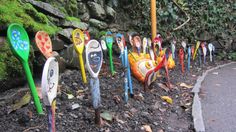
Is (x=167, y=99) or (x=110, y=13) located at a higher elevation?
(x=110, y=13)

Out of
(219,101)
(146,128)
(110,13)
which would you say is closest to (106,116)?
(146,128)

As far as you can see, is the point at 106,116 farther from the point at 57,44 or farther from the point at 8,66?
the point at 57,44

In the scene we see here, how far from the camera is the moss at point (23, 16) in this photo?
9.41 ft

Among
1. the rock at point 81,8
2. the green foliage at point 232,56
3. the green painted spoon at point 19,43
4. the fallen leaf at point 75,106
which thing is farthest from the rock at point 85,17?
the green foliage at point 232,56

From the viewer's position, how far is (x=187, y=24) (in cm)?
784

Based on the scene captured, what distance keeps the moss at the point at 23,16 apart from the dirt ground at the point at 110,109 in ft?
2.05

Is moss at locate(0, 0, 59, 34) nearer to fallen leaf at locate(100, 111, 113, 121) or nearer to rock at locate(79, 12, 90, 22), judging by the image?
fallen leaf at locate(100, 111, 113, 121)

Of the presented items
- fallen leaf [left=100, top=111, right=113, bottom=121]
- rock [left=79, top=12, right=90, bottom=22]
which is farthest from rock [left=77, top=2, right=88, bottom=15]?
fallen leaf [left=100, top=111, right=113, bottom=121]

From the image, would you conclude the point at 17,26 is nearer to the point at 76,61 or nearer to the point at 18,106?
the point at 18,106

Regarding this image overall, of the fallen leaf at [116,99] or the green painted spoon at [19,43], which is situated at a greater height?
the green painted spoon at [19,43]

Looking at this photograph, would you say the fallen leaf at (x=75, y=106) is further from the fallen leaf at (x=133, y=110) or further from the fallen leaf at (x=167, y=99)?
the fallen leaf at (x=167, y=99)

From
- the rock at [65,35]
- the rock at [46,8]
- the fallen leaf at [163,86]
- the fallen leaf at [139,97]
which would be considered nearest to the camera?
the fallen leaf at [139,97]

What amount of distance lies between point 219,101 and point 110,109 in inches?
66.4

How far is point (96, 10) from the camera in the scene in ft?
17.2
